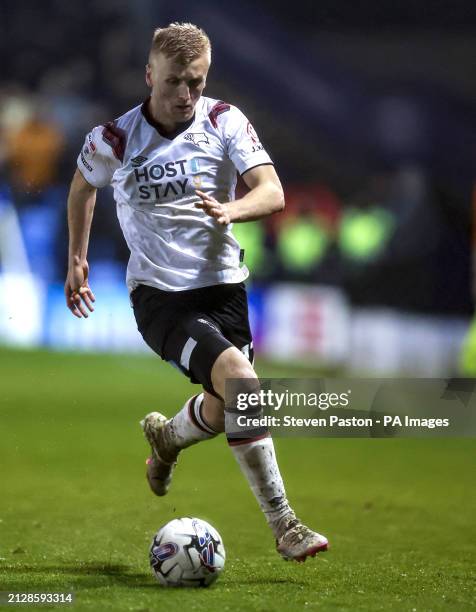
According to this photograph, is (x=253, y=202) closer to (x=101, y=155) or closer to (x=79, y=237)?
(x=101, y=155)

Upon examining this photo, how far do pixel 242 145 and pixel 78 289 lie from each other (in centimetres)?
103

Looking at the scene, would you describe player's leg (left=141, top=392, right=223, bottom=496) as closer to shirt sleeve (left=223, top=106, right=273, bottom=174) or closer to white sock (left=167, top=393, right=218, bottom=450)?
white sock (left=167, top=393, right=218, bottom=450)

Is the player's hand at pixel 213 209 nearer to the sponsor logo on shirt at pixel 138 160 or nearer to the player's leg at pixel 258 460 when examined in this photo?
the player's leg at pixel 258 460

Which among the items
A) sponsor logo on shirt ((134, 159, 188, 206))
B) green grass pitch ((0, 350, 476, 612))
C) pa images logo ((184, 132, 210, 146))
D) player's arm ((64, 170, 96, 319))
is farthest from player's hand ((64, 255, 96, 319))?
green grass pitch ((0, 350, 476, 612))

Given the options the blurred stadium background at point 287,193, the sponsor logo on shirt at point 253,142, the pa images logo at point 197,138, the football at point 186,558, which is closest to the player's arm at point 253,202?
the sponsor logo on shirt at point 253,142

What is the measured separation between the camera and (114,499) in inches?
267

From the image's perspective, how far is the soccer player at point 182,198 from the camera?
15.8 feet

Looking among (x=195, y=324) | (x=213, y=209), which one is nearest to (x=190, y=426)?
(x=195, y=324)

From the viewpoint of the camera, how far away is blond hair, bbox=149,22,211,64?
15.7ft

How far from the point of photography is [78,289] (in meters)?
5.39

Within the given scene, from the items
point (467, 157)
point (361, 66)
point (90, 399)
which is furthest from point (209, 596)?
point (361, 66)

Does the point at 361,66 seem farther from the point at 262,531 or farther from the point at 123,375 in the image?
the point at 262,531

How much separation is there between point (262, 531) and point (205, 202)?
2.26 m

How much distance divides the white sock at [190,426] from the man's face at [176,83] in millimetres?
1348
